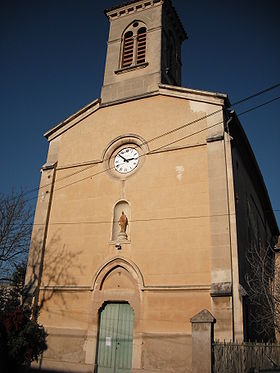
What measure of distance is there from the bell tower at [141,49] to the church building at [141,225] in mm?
107

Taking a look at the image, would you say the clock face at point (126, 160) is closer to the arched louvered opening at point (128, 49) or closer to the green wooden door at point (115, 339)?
the arched louvered opening at point (128, 49)

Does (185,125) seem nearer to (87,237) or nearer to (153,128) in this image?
(153,128)

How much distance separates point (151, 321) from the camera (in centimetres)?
1304

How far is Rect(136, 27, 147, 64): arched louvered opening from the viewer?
19172 millimetres

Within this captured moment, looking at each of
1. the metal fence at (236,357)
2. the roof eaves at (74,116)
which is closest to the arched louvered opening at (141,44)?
the roof eaves at (74,116)

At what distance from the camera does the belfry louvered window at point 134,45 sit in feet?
63.2

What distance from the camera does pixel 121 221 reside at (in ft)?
48.9

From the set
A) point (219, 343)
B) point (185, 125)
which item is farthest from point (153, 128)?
point (219, 343)

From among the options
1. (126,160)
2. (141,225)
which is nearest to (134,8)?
(126,160)

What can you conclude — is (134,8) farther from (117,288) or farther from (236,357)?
(236,357)

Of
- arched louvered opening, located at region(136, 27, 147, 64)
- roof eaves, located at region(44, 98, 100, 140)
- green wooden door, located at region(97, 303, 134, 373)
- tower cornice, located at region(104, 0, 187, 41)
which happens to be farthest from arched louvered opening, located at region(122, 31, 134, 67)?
green wooden door, located at region(97, 303, 134, 373)

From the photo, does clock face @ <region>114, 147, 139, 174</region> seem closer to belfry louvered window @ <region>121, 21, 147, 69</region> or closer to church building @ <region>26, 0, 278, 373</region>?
church building @ <region>26, 0, 278, 373</region>

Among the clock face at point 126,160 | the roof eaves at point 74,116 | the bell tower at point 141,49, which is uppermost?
the bell tower at point 141,49

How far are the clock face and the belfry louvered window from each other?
16.6 ft
